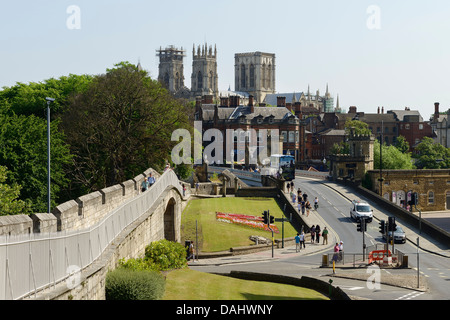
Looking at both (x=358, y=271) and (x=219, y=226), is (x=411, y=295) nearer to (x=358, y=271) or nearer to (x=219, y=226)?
(x=358, y=271)

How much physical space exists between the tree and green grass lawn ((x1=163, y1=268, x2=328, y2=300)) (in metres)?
21.8

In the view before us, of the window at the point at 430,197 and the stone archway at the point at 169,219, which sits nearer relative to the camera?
the stone archway at the point at 169,219

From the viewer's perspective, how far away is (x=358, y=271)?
3962 centimetres

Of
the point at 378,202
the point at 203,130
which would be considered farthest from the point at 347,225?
the point at 203,130

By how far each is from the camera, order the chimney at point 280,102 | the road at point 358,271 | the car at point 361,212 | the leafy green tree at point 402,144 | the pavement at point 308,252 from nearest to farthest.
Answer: the road at point 358,271
the pavement at point 308,252
the car at point 361,212
the chimney at point 280,102
the leafy green tree at point 402,144

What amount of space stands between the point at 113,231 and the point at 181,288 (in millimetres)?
4933

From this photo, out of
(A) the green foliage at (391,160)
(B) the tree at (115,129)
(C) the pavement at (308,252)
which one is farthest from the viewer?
(A) the green foliage at (391,160)

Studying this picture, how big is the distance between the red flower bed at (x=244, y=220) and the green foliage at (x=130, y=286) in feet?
116

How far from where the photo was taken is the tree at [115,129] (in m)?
54.6

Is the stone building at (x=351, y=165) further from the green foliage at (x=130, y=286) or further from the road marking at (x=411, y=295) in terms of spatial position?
the green foliage at (x=130, y=286)

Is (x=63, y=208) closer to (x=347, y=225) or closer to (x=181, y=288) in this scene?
(x=181, y=288)

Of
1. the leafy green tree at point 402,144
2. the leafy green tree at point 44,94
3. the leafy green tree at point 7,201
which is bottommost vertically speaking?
the leafy green tree at point 7,201

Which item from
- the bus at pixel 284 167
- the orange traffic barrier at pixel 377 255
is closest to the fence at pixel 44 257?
the orange traffic barrier at pixel 377 255

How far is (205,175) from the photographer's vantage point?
301ft
